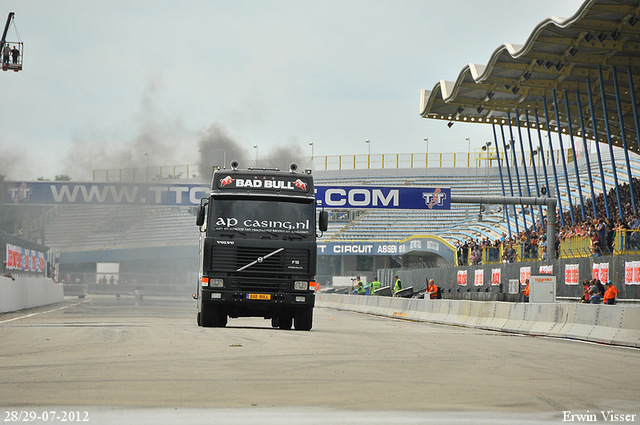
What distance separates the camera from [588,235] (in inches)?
1118

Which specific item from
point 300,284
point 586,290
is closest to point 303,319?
point 300,284

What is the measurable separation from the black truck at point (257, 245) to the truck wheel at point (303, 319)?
2.00ft

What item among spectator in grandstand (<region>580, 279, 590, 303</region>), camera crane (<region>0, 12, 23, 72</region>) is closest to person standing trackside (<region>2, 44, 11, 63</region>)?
camera crane (<region>0, 12, 23, 72</region>)

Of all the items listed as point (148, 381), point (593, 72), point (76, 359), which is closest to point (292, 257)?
point (76, 359)

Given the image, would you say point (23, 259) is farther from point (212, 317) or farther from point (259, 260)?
point (259, 260)

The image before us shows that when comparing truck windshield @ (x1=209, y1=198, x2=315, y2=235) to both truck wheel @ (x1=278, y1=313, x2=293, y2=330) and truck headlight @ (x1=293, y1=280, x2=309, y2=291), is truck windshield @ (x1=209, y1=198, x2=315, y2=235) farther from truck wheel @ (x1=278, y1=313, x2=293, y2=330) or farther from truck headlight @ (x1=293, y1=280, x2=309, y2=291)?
truck wheel @ (x1=278, y1=313, x2=293, y2=330)

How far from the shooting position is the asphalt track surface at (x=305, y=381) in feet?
22.0

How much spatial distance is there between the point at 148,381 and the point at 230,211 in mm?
8885

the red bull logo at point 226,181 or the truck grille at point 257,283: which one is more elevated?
the red bull logo at point 226,181

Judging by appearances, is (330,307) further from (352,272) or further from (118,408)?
(118,408)

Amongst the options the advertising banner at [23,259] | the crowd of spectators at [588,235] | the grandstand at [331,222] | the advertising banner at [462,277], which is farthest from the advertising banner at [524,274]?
the grandstand at [331,222]

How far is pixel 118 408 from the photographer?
678cm

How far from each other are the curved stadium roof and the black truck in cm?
1868

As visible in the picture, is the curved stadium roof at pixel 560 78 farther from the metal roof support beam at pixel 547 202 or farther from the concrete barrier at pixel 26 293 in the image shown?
the concrete barrier at pixel 26 293
